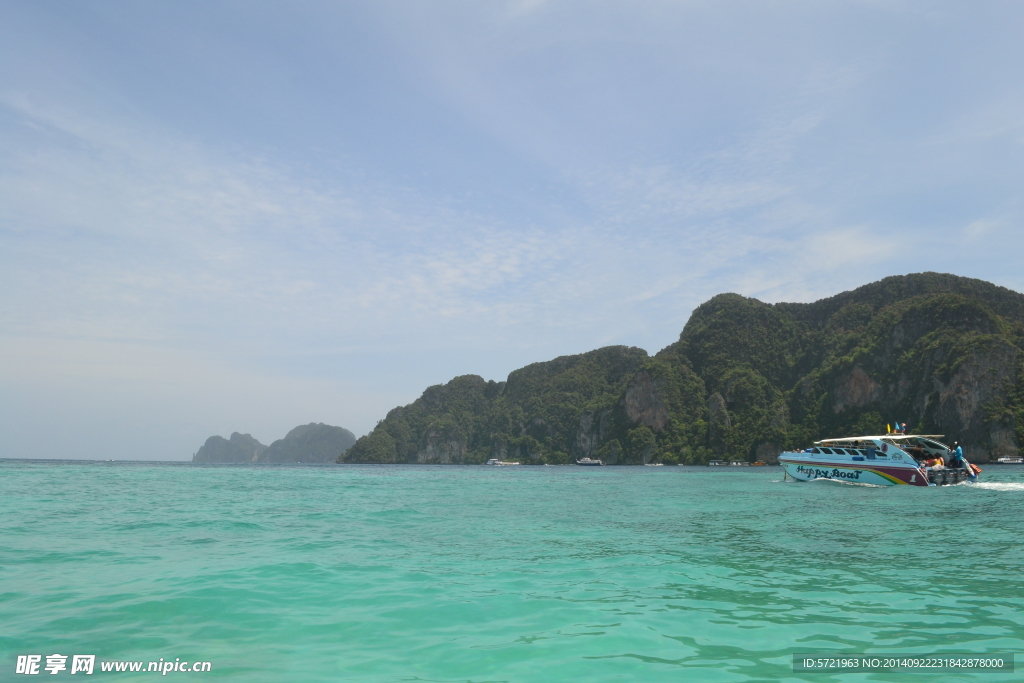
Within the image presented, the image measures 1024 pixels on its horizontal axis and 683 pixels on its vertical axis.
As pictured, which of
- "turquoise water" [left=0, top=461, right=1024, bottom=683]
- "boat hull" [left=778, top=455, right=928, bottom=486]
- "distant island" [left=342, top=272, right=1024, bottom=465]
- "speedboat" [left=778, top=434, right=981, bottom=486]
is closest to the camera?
"turquoise water" [left=0, top=461, right=1024, bottom=683]

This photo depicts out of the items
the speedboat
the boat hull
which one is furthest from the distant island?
the boat hull

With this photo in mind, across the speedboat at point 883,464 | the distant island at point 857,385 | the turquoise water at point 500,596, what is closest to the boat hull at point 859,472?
the speedboat at point 883,464

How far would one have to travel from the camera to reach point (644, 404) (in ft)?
625

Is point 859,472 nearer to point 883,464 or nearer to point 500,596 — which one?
point 883,464

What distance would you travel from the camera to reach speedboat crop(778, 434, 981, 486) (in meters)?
42.8

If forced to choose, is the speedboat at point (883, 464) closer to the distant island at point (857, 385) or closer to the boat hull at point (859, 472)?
A: the boat hull at point (859, 472)

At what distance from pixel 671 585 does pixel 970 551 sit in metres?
8.95

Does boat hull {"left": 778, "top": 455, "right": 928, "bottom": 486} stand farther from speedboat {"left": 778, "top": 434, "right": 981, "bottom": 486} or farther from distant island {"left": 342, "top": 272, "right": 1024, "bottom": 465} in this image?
distant island {"left": 342, "top": 272, "right": 1024, "bottom": 465}

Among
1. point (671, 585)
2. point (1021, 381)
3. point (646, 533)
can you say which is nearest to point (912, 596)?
point (671, 585)

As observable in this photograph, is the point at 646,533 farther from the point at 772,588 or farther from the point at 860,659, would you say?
the point at 860,659

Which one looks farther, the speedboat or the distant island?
the distant island

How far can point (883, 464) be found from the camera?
4362 centimetres

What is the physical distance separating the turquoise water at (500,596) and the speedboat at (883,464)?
25.7 metres

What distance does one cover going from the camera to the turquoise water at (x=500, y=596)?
24.1 ft
